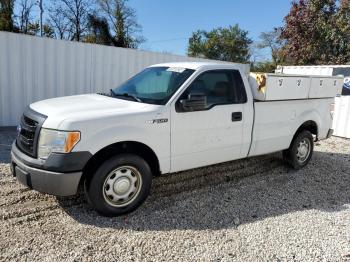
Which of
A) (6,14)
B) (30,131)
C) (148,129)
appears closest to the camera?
(30,131)

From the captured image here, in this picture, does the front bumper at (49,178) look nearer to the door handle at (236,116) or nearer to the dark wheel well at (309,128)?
the door handle at (236,116)

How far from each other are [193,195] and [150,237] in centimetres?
136

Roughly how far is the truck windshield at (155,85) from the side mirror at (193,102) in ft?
0.72

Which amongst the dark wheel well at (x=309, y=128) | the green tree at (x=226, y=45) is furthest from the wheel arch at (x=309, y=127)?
the green tree at (x=226, y=45)

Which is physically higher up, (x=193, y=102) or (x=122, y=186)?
(x=193, y=102)

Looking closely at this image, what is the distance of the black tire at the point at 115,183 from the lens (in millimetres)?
4016

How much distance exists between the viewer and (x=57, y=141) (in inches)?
148

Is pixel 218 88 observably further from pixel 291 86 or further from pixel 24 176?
pixel 24 176

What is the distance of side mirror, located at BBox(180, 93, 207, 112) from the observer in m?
4.52

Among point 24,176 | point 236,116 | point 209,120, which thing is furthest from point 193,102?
point 24,176

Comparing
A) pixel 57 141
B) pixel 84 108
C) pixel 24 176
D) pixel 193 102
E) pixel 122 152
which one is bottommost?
pixel 24 176

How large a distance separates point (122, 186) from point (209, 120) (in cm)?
153

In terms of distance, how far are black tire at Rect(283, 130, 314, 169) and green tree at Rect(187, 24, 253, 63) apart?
36.3 metres

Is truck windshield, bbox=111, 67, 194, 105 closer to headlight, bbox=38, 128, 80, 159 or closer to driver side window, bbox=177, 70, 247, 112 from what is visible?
driver side window, bbox=177, 70, 247, 112
